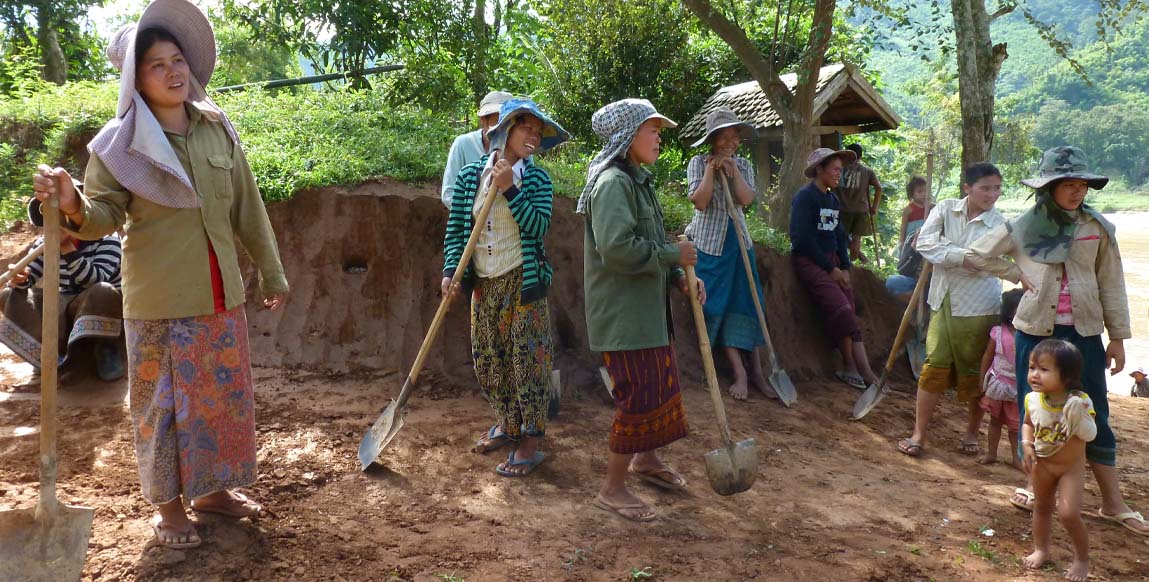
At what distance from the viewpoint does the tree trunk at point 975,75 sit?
7383 millimetres

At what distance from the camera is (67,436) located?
13.8ft

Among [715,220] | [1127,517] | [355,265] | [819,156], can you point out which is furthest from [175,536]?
[819,156]

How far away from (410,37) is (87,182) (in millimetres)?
6651

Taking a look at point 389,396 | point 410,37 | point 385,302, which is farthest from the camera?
point 410,37

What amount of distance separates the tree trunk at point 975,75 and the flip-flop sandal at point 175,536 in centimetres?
684

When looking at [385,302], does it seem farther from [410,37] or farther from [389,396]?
[410,37]

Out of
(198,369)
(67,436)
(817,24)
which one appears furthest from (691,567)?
(817,24)

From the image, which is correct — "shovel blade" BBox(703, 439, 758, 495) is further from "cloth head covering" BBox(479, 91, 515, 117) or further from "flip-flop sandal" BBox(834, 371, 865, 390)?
"flip-flop sandal" BBox(834, 371, 865, 390)

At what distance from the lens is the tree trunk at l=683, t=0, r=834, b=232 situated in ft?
25.8

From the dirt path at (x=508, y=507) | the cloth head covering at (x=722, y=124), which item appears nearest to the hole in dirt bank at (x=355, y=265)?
the dirt path at (x=508, y=507)

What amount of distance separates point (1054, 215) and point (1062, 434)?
118 cm

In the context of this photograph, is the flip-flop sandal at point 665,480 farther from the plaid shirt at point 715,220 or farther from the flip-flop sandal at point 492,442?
the plaid shirt at point 715,220

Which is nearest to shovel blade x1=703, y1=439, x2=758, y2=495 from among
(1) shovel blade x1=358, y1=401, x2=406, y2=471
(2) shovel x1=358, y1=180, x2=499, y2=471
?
(2) shovel x1=358, y1=180, x2=499, y2=471

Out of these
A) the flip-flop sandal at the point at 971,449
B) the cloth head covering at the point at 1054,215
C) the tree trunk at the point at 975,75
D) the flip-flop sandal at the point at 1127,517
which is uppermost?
the tree trunk at the point at 975,75
